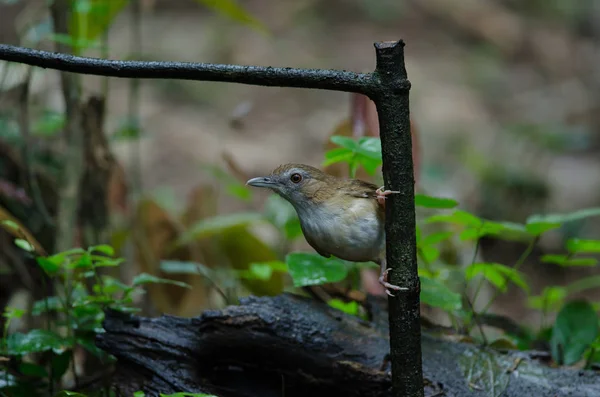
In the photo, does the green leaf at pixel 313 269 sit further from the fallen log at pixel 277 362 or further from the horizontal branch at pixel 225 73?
the horizontal branch at pixel 225 73

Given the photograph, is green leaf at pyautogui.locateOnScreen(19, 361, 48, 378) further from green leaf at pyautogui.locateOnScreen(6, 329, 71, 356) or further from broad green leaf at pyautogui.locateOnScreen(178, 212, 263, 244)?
broad green leaf at pyautogui.locateOnScreen(178, 212, 263, 244)

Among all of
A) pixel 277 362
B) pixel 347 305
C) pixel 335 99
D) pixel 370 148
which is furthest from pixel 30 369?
pixel 335 99

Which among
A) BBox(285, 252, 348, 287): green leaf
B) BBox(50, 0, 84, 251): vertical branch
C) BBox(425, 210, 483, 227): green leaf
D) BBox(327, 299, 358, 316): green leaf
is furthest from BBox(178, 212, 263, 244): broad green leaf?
BBox(425, 210, 483, 227): green leaf

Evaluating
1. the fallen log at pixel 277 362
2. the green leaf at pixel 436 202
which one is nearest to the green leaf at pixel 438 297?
the fallen log at pixel 277 362

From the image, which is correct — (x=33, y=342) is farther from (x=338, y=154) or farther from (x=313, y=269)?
(x=338, y=154)

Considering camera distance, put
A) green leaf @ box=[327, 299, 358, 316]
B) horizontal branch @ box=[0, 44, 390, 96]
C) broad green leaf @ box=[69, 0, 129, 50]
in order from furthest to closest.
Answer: broad green leaf @ box=[69, 0, 129, 50] → green leaf @ box=[327, 299, 358, 316] → horizontal branch @ box=[0, 44, 390, 96]

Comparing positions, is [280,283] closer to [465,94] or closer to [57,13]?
[57,13]

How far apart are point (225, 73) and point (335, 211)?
2.53 feet

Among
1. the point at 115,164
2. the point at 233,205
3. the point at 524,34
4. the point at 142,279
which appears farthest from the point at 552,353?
the point at 524,34

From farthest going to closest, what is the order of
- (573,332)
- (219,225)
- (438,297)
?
(219,225) → (573,332) → (438,297)

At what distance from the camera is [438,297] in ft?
8.23

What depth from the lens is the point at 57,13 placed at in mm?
3223

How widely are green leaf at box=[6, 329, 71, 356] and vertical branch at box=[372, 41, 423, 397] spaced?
1.16 meters

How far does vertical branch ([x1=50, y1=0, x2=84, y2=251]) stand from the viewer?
3.22 metres
